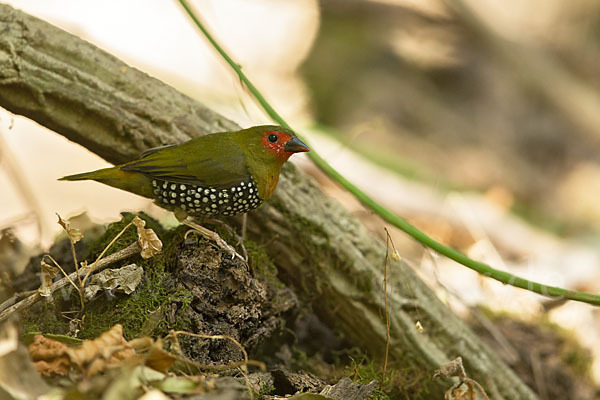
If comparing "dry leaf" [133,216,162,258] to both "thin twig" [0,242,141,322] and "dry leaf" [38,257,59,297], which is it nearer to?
"thin twig" [0,242,141,322]

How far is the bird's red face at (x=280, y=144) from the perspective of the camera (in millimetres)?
3130

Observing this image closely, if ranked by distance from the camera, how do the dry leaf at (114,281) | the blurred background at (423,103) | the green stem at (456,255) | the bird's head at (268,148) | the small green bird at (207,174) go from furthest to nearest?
the blurred background at (423,103) < the bird's head at (268,148) < the small green bird at (207,174) < the green stem at (456,255) < the dry leaf at (114,281)

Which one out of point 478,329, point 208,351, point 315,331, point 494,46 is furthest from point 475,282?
point 494,46

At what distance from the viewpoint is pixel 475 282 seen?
5469 millimetres

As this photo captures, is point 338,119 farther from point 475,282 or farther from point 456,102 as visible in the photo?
point 475,282

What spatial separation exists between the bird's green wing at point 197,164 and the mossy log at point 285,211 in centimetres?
28

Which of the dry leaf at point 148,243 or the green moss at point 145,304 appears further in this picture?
the dry leaf at point 148,243

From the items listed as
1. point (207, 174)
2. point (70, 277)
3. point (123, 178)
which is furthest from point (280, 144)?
point (70, 277)

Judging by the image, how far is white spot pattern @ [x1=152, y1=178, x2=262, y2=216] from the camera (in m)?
2.99

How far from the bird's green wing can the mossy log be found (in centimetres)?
28

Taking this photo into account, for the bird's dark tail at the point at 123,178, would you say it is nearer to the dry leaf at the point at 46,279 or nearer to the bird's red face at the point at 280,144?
the dry leaf at the point at 46,279

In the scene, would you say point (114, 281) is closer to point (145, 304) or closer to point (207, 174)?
point (145, 304)

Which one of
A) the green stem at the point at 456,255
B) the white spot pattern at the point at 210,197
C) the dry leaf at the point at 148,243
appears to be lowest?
the dry leaf at the point at 148,243

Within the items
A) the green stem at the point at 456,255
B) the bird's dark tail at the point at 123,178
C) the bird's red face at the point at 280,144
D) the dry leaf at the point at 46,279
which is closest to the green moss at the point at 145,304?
the dry leaf at the point at 46,279
